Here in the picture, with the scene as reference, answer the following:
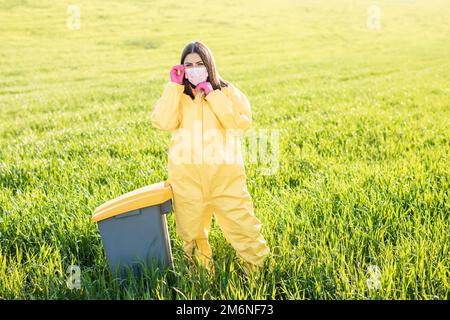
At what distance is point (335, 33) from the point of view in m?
42.3

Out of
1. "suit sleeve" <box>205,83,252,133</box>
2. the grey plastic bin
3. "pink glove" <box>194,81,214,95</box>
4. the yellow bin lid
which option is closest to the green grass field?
the grey plastic bin

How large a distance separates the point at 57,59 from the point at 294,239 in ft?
97.0

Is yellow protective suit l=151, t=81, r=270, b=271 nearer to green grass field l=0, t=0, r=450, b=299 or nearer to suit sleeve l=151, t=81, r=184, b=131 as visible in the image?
suit sleeve l=151, t=81, r=184, b=131

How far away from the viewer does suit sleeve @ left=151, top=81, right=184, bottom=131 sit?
2.82 m

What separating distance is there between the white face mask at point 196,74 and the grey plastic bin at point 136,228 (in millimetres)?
747

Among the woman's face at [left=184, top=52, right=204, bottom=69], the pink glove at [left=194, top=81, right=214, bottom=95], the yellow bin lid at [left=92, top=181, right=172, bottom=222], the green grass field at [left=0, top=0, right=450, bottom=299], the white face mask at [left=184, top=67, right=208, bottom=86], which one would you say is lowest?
the green grass field at [left=0, top=0, right=450, bottom=299]

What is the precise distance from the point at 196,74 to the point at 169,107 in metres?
0.29

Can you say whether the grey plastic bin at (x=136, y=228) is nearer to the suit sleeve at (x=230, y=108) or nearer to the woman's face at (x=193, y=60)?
the suit sleeve at (x=230, y=108)

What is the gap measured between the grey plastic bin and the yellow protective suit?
0.14 m

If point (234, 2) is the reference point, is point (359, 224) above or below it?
below

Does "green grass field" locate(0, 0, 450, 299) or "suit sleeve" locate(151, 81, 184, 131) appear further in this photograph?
"suit sleeve" locate(151, 81, 184, 131)
